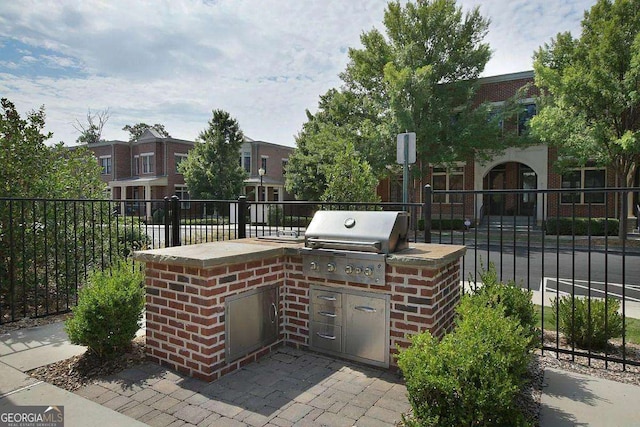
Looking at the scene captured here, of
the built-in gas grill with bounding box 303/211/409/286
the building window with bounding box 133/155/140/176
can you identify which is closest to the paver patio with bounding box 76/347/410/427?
the built-in gas grill with bounding box 303/211/409/286

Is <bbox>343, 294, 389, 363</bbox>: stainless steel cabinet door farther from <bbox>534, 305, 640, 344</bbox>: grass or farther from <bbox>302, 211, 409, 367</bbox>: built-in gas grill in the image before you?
<bbox>534, 305, 640, 344</bbox>: grass

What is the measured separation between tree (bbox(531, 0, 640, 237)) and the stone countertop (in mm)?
12158

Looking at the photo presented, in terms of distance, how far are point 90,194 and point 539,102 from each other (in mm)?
16163

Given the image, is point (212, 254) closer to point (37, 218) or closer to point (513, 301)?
point (513, 301)

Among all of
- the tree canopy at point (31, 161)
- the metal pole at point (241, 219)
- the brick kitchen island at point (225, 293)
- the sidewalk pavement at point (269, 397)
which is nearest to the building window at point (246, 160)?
the tree canopy at point (31, 161)

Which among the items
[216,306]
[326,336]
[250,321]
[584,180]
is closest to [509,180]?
[584,180]

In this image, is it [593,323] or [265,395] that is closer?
[265,395]

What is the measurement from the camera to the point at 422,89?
51.6 feet

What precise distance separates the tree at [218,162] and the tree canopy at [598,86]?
1811 centimetres

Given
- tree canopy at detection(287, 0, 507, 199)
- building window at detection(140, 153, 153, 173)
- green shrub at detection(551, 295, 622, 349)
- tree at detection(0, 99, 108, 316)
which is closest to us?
green shrub at detection(551, 295, 622, 349)

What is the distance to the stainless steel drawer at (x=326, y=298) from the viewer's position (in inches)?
138

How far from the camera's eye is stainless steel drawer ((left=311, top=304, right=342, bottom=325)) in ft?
11.6

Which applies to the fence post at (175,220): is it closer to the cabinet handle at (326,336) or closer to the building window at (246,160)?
the cabinet handle at (326,336)

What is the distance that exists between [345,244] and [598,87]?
42.7 feet
